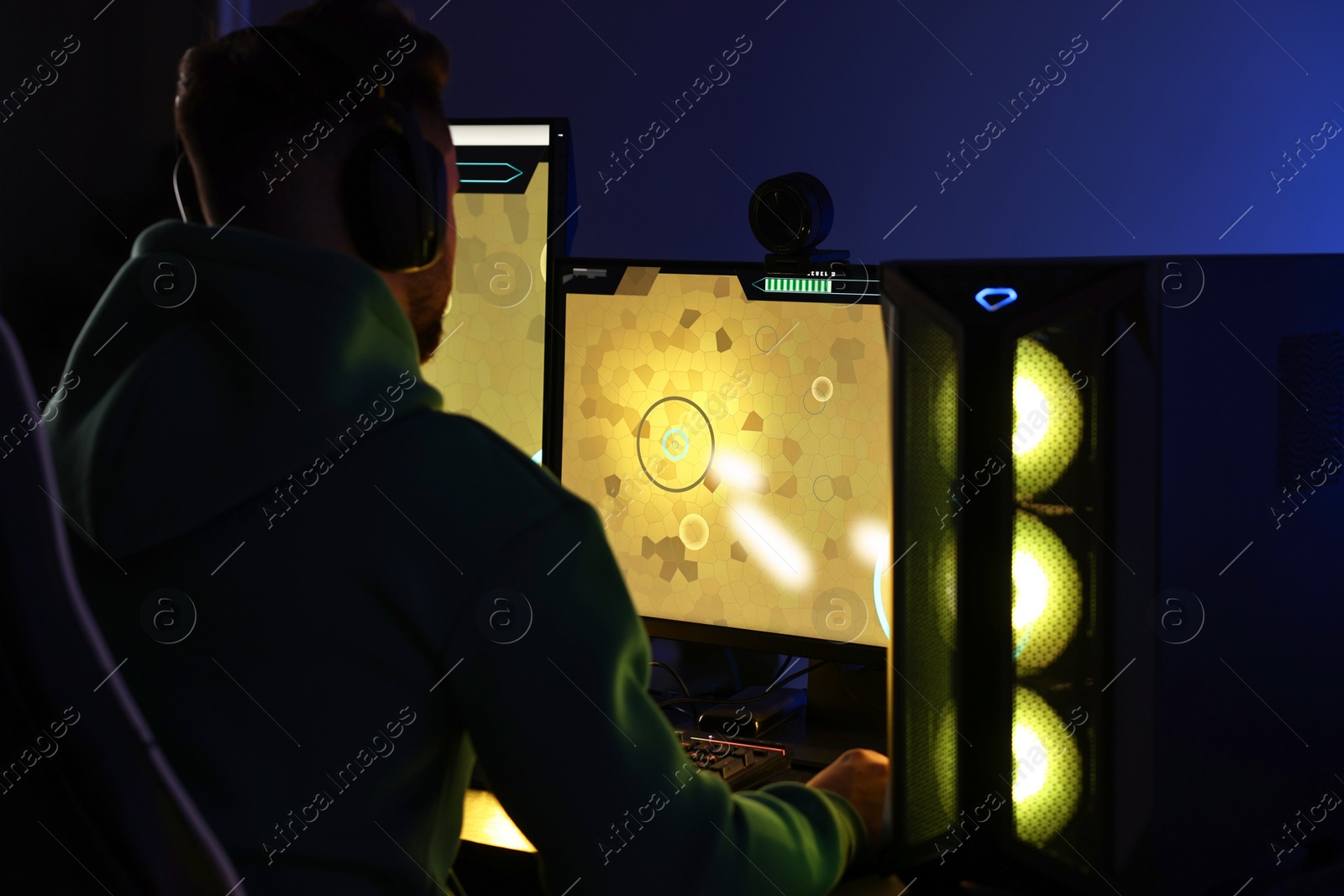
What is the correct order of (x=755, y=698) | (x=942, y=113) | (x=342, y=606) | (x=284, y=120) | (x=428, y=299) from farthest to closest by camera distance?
(x=942, y=113) < (x=755, y=698) < (x=428, y=299) < (x=284, y=120) < (x=342, y=606)

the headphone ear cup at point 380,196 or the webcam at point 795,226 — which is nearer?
the headphone ear cup at point 380,196

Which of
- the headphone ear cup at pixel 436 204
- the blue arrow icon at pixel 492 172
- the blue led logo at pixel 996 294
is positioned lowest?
the blue led logo at pixel 996 294

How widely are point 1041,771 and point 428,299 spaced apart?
0.61 metres

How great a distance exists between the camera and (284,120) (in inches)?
31.0

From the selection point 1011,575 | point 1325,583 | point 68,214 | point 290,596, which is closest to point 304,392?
point 290,596

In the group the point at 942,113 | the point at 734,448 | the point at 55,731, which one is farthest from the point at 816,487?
the point at 55,731

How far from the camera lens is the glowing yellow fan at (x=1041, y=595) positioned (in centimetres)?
67

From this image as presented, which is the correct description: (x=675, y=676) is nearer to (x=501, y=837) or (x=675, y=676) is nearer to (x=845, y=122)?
(x=501, y=837)

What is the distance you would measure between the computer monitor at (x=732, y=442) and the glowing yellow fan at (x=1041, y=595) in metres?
0.52

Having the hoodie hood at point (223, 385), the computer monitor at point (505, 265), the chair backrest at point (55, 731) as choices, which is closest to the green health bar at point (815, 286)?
the computer monitor at point (505, 265)

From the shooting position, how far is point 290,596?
662mm

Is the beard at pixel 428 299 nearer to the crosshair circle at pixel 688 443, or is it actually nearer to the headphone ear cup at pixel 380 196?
the headphone ear cup at pixel 380 196

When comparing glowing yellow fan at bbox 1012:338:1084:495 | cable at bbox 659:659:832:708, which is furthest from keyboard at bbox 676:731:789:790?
glowing yellow fan at bbox 1012:338:1084:495

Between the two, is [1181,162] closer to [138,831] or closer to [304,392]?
[304,392]
